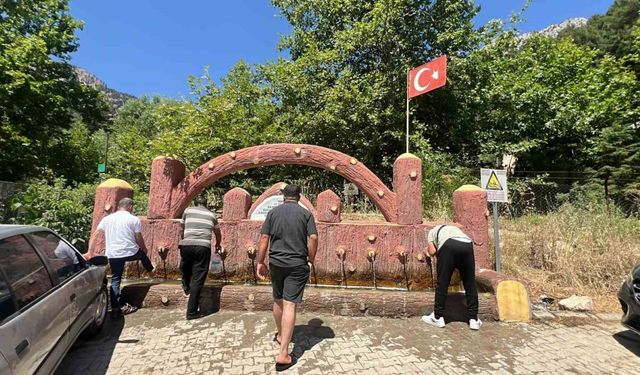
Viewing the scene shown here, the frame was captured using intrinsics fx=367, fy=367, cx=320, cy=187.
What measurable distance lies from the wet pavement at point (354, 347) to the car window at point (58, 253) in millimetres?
874

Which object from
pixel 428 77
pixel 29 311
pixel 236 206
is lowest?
pixel 29 311

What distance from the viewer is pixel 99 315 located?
4.08 metres

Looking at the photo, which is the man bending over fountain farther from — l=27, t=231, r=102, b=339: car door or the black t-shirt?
the black t-shirt

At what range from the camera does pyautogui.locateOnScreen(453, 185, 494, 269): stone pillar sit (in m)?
5.55

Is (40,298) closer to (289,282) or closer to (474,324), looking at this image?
(289,282)

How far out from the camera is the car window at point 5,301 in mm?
2170

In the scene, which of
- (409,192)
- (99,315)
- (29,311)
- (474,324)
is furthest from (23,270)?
(409,192)

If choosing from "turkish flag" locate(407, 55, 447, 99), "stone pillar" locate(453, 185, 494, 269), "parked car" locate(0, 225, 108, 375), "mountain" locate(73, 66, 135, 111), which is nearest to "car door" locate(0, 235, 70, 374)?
"parked car" locate(0, 225, 108, 375)

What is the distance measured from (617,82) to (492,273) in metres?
17.2

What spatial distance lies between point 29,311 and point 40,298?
26 centimetres

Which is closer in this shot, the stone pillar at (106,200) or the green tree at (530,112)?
the stone pillar at (106,200)

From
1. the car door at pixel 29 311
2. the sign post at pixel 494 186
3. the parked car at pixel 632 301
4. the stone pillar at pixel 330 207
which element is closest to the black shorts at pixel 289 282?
the car door at pixel 29 311

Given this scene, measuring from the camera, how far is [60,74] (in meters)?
16.5

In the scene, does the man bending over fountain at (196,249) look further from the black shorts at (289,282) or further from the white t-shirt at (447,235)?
the white t-shirt at (447,235)
